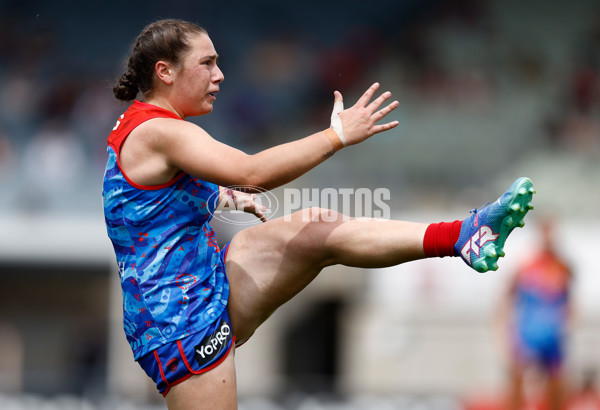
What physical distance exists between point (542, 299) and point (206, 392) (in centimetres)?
512

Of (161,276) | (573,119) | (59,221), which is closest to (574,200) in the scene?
(573,119)

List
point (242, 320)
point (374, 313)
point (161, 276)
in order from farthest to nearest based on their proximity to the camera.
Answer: point (374, 313), point (242, 320), point (161, 276)

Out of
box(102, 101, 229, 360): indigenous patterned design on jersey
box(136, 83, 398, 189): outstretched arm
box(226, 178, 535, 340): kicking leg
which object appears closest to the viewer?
box(136, 83, 398, 189): outstretched arm

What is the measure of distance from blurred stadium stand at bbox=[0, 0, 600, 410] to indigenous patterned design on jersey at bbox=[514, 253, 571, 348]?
177 cm

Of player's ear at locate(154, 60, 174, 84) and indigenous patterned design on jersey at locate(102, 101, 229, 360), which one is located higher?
player's ear at locate(154, 60, 174, 84)

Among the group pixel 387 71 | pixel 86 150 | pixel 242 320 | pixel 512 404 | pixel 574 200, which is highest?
pixel 387 71

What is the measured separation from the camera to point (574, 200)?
10.5m

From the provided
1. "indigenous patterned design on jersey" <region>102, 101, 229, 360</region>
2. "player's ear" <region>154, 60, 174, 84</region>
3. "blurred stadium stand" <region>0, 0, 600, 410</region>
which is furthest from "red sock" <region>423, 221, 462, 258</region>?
"blurred stadium stand" <region>0, 0, 600, 410</region>

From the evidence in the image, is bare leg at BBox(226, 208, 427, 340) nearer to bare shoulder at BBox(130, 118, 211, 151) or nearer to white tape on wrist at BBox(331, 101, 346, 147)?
white tape on wrist at BBox(331, 101, 346, 147)

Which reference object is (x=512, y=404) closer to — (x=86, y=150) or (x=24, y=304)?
(x=86, y=150)

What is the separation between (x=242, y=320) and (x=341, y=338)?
7342mm

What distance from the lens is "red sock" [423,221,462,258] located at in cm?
317

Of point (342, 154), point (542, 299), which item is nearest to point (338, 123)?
point (542, 299)

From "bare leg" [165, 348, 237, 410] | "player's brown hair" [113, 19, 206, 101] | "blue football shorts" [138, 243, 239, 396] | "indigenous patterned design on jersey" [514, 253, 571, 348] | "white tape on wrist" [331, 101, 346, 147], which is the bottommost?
"bare leg" [165, 348, 237, 410]
